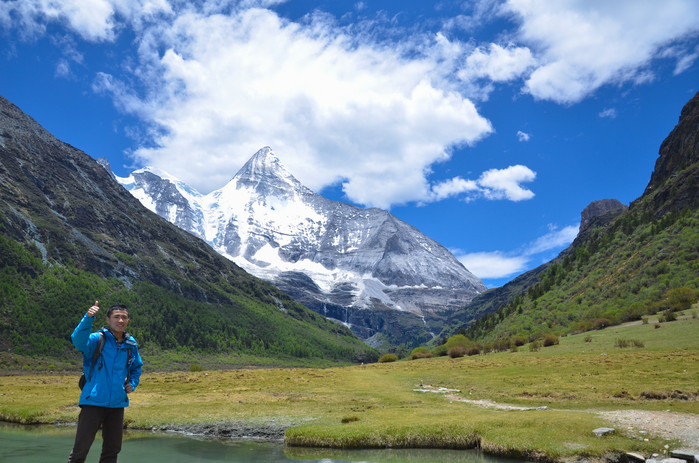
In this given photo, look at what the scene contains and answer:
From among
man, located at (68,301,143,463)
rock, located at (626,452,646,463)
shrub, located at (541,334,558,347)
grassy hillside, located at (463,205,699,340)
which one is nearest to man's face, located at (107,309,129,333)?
man, located at (68,301,143,463)

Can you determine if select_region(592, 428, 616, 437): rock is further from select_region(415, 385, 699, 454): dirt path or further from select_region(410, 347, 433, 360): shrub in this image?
select_region(410, 347, 433, 360): shrub

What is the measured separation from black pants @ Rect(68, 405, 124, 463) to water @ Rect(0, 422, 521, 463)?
15247 millimetres

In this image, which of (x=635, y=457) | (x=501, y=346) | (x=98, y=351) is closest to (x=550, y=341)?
(x=501, y=346)

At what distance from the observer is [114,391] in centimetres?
1365

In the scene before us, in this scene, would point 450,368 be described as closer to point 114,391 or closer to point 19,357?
point 114,391

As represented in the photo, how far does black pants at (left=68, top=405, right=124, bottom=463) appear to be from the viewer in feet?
42.7

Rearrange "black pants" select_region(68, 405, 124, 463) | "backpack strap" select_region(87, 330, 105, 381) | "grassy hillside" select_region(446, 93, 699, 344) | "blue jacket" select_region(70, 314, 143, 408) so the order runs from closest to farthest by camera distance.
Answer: "black pants" select_region(68, 405, 124, 463) → "blue jacket" select_region(70, 314, 143, 408) → "backpack strap" select_region(87, 330, 105, 381) → "grassy hillside" select_region(446, 93, 699, 344)

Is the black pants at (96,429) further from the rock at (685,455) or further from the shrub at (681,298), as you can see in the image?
the shrub at (681,298)

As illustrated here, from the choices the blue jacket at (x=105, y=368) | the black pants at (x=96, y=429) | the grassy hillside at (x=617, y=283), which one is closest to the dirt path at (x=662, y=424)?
the black pants at (x=96, y=429)

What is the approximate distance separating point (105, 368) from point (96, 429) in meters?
1.75

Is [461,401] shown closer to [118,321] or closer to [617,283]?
[118,321]

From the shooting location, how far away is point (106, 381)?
44.6ft

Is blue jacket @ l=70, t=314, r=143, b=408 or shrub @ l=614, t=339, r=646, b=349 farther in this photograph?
shrub @ l=614, t=339, r=646, b=349

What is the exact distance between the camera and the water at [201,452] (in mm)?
27281
